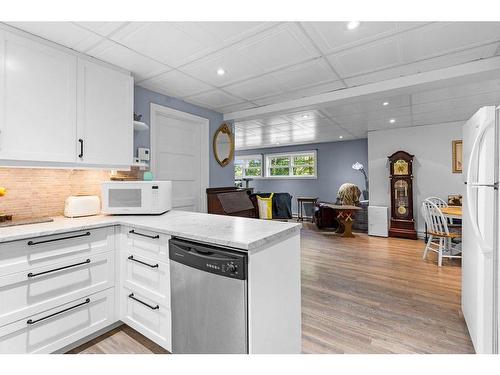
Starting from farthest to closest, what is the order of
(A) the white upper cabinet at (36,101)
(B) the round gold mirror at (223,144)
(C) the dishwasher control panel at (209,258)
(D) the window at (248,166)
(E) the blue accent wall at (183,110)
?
(D) the window at (248,166), (B) the round gold mirror at (223,144), (E) the blue accent wall at (183,110), (A) the white upper cabinet at (36,101), (C) the dishwasher control panel at (209,258)

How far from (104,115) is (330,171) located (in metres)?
6.68

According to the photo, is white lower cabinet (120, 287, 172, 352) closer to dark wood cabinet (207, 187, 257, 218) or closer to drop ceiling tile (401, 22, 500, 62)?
dark wood cabinet (207, 187, 257, 218)

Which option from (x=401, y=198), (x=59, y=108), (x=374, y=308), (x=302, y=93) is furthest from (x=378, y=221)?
(x=59, y=108)

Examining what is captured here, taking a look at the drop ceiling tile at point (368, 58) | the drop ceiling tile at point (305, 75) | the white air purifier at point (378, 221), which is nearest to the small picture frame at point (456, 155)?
→ the white air purifier at point (378, 221)

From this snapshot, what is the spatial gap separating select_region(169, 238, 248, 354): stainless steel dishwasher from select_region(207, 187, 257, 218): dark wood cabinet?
6.78ft

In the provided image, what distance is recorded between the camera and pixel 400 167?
5375 mm

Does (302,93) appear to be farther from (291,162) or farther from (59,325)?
(291,162)

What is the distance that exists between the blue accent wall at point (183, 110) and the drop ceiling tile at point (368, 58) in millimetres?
1947

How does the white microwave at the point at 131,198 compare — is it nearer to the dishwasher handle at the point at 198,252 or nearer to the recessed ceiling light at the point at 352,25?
the dishwasher handle at the point at 198,252

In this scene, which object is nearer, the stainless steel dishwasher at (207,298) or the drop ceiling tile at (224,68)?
the stainless steel dishwasher at (207,298)

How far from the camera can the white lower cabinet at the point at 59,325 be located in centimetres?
151

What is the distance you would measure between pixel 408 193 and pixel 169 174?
15.8 feet
